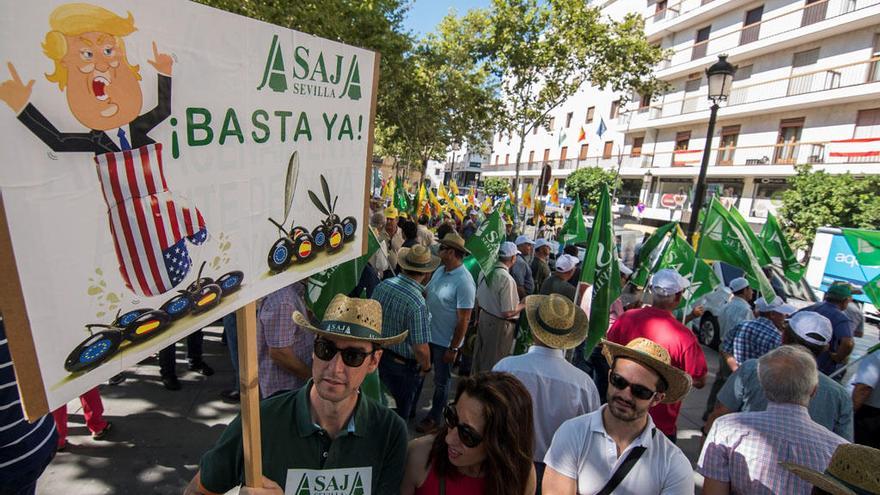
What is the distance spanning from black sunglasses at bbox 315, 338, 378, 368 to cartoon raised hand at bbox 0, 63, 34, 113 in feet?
3.97

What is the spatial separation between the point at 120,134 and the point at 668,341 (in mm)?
3628

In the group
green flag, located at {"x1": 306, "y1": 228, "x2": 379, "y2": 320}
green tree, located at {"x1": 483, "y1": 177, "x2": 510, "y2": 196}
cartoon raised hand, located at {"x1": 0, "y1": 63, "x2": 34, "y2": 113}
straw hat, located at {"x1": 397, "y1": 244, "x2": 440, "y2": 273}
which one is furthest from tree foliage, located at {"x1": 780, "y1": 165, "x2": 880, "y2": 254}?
green tree, located at {"x1": 483, "y1": 177, "x2": 510, "y2": 196}

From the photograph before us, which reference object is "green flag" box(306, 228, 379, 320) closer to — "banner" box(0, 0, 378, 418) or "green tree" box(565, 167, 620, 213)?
"banner" box(0, 0, 378, 418)

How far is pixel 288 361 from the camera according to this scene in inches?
111

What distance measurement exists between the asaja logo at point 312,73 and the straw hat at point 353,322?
82 cm

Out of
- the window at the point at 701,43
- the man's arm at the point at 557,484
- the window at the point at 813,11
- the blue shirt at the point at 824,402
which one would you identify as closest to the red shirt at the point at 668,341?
the blue shirt at the point at 824,402

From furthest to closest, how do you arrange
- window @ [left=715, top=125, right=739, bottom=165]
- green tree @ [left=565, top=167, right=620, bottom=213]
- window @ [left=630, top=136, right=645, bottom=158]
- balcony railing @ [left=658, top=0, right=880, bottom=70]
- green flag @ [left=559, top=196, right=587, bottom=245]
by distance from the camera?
window @ [left=630, top=136, right=645, bottom=158] → green tree @ [left=565, top=167, right=620, bottom=213] → window @ [left=715, top=125, right=739, bottom=165] → balcony railing @ [left=658, top=0, right=880, bottom=70] → green flag @ [left=559, top=196, right=587, bottom=245]

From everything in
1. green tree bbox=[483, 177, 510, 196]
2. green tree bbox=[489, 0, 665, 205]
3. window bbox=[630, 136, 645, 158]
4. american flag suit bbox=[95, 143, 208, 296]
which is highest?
green tree bbox=[489, 0, 665, 205]

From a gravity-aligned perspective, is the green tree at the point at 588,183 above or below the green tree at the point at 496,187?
above

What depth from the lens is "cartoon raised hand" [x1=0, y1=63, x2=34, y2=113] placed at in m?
0.75

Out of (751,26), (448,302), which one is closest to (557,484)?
(448,302)

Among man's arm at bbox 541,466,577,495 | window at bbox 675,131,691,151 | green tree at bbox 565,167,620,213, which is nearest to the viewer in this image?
man's arm at bbox 541,466,577,495

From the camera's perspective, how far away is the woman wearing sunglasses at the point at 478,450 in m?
1.77

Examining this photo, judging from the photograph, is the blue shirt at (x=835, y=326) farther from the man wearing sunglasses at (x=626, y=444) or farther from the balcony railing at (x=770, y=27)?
the balcony railing at (x=770, y=27)
